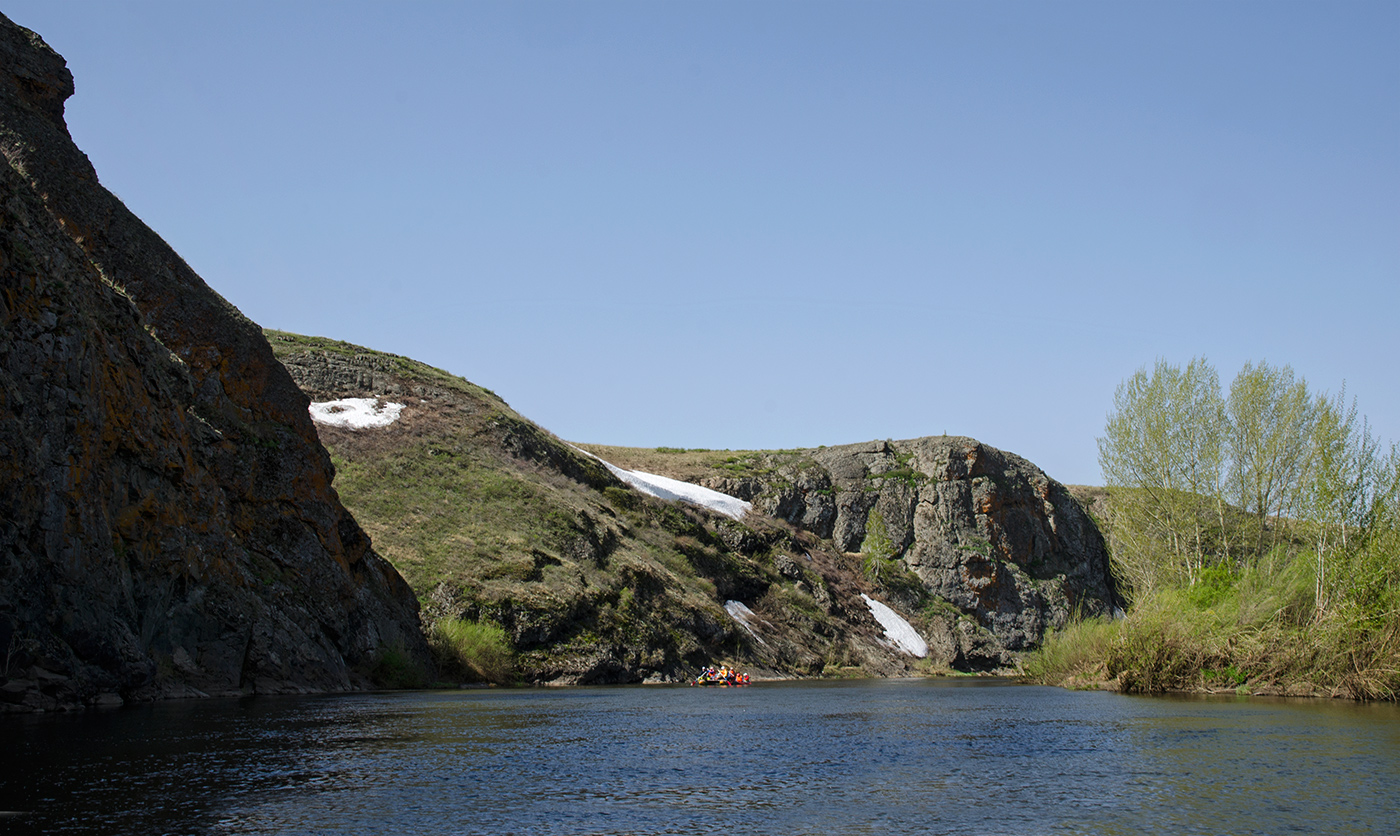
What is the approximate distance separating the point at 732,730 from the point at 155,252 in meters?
30.2

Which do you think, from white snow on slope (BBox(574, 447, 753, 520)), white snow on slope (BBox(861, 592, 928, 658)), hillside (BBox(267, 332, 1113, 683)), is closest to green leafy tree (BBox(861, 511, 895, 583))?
hillside (BBox(267, 332, 1113, 683))

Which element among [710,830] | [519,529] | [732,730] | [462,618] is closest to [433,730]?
[732,730]

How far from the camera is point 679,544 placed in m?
66.1

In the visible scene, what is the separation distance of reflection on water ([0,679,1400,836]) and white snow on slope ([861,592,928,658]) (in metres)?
47.4

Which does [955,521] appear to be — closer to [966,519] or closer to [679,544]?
[966,519]

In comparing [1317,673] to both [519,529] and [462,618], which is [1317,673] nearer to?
[462,618]

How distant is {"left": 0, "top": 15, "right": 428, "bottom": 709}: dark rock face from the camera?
72.0 ft

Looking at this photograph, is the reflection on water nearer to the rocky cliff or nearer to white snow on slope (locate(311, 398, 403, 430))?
white snow on slope (locate(311, 398, 403, 430))

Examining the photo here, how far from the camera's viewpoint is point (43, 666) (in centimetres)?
2102

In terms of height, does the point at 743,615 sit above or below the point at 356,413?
below

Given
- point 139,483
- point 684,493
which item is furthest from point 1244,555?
point 684,493

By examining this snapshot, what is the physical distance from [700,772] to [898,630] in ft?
198

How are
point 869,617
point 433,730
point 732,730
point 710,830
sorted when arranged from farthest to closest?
point 869,617 < point 732,730 < point 433,730 < point 710,830

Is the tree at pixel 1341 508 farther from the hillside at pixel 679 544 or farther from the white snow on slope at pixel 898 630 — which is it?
the white snow on slope at pixel 898 630
